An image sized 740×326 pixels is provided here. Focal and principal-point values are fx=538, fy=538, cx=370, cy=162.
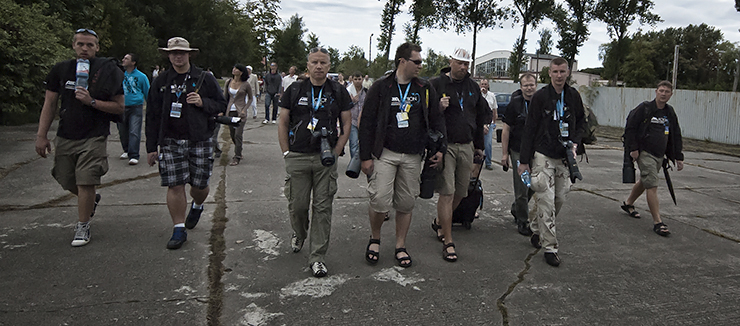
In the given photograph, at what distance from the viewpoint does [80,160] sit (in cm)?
465

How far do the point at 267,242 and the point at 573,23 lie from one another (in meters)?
41.0

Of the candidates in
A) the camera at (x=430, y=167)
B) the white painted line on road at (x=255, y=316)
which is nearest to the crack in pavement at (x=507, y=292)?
the camera at (x=430, y=167)

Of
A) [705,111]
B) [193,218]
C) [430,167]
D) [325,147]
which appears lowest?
[193,218]

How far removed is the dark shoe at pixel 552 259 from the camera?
461 cm

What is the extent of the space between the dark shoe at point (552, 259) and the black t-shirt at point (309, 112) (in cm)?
210

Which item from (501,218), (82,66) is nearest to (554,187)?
(501,218)

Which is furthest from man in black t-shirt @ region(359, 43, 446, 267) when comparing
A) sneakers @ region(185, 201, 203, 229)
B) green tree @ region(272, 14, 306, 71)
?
green tree @ region(272, 14, 306, 71)

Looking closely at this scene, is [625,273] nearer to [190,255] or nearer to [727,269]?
[727,269]

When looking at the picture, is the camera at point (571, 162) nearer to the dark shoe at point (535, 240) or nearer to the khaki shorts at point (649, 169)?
the dark shoe at point (535, 240)

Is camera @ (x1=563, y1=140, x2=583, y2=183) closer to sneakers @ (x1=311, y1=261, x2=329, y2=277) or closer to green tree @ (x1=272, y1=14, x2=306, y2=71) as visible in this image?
sneakers @ (x1=311, y1=261, x2=329, y2=277)

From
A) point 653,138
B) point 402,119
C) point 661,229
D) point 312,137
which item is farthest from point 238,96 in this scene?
point 661,229

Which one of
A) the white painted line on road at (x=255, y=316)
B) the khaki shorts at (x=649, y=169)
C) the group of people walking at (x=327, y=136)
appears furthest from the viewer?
the khaki shorts at (x=649, y=169)

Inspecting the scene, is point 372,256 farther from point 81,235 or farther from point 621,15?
point 621,15

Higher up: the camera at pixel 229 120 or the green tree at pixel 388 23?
the green tree at pixel 388 23
